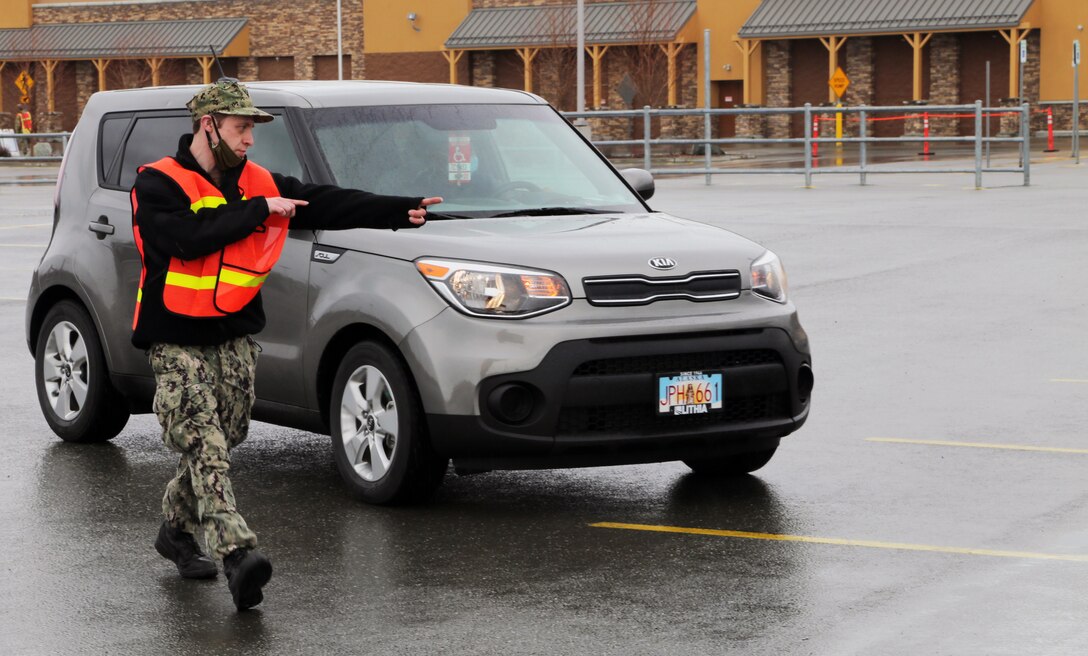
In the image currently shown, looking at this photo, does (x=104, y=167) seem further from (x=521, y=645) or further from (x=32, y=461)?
(x=521, y=645)

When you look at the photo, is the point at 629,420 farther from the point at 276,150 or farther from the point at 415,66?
the point at 415,66

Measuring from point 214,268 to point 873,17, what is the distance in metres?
52.8

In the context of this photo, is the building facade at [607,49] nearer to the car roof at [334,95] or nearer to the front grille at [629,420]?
the car roof at [334,95]

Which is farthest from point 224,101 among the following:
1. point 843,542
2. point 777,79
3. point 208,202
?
point 777,79

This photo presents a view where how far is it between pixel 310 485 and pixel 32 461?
59.0 inches

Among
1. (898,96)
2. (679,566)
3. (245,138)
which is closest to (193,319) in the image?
(245,138)

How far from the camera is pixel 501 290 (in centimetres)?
707

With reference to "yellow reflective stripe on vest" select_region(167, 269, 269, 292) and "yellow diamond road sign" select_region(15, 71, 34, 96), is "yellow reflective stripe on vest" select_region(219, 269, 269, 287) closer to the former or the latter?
"yellow reflective stripe on vest" select_region(167, 269, 269, 292)

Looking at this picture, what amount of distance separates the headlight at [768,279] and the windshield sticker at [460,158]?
1.39 m

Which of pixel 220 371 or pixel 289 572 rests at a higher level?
pixel 220 371

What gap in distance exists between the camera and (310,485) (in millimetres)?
7938

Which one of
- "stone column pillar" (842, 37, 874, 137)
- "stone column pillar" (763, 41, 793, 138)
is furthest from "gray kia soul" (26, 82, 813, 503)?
"stone column pillar" (763, 41, 793, 138)

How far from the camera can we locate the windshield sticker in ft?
26.5

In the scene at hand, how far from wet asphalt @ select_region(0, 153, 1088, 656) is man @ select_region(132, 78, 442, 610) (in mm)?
448
